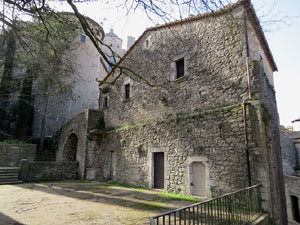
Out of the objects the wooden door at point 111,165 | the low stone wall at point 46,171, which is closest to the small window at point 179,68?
the wooden door at point 111,165

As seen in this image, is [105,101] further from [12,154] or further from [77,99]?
[12,154]

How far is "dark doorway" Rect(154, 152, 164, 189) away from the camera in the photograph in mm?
8531

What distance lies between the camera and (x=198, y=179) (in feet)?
23.0

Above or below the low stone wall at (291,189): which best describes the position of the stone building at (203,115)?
above

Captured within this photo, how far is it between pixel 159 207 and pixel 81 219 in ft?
6.95

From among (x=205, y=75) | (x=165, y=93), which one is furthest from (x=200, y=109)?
(x=165, y=93)

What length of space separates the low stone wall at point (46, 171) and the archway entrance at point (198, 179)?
8763 mm

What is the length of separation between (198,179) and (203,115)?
2265 millimetres

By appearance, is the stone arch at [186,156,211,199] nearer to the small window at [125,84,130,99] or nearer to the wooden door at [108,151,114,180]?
the wooden door at [108,151,114,180]

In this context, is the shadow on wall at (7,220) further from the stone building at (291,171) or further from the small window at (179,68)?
the stone building at (291,171)

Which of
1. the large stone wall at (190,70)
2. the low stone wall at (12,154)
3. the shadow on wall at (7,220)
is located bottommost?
the shadow on wall at (7,220)

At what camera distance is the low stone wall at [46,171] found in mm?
11242

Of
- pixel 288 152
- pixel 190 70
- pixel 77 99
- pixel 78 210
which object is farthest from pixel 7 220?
pixel 288 152

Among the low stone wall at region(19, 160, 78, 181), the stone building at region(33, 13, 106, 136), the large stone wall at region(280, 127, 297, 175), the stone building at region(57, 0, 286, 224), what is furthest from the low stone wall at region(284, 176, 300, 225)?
the stone building at region(33, 13, 106, 136)
